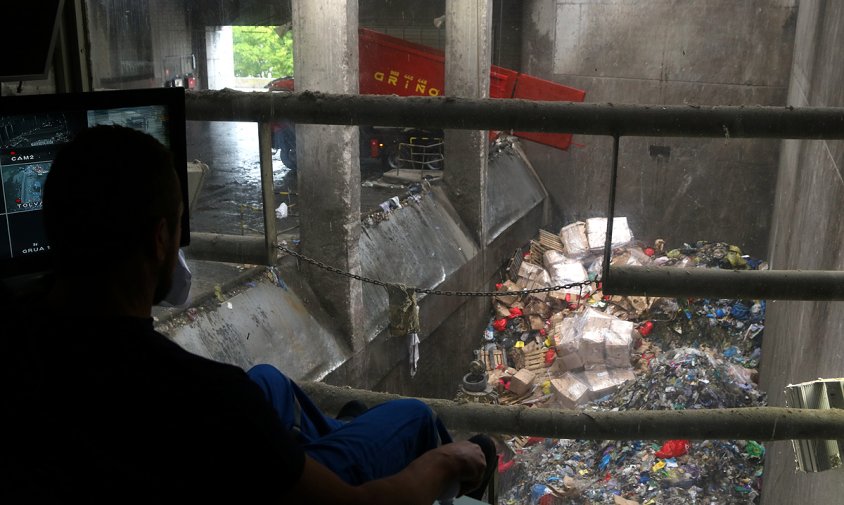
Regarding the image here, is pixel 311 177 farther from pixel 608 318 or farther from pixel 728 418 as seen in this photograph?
pixel 728 418

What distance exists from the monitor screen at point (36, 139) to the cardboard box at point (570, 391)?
8.13 metres

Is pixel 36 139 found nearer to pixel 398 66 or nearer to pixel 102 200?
pixel 102 200

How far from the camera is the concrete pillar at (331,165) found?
24.0 feet

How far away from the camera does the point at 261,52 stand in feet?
116

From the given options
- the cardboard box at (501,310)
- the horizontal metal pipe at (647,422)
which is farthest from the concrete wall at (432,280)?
the horizontal metal pipe at (647,422)

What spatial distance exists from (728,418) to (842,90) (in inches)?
147

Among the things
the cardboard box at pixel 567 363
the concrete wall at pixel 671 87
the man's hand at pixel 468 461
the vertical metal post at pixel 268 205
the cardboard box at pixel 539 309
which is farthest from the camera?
the concrete wall at pixel 671 87

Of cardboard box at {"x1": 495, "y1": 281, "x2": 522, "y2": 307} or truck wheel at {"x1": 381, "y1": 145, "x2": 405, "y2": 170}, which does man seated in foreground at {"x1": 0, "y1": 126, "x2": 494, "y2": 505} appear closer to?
cardboard box at {"x1": 495, "y1": 281, "x2": 522, "y2": 307}

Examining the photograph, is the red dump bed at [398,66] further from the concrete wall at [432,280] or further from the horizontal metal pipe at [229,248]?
the horizontal metal pipe at [229,248]

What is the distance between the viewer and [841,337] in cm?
Answer: 398

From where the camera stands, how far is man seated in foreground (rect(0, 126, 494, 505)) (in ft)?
3.64

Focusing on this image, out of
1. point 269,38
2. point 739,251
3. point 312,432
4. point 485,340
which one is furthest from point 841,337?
point 269,38

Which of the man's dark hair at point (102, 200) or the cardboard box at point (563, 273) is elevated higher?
the man's dark hair at point (102, 200)

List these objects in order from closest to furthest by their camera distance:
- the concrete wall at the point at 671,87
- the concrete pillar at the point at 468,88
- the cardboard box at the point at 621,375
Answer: the cardboard box at the point at 621,375
the concrete pillar at the point at 468,88
the concrete wall at the point at 671,87
